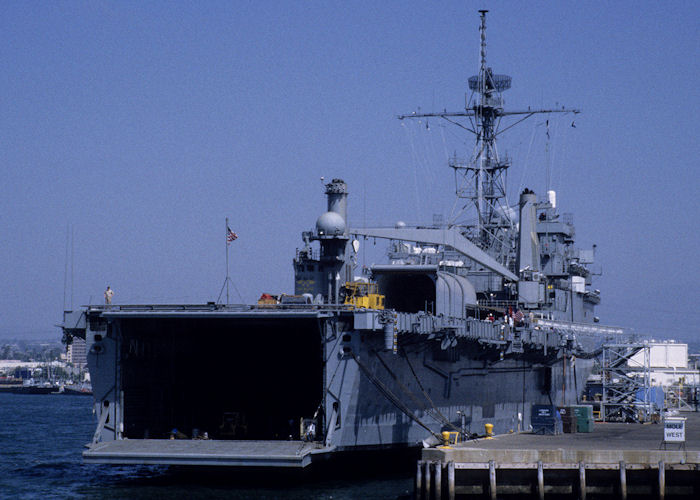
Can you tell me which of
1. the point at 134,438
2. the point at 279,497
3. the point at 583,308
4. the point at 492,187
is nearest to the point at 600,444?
the point at 279,497

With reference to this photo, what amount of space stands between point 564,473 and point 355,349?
7314 mm

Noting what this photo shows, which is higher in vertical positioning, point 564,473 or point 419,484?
point 564,473

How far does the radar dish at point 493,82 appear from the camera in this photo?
48.7 metres

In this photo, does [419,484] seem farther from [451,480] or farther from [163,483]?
[163,483]

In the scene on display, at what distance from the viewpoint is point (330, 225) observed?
113 ft

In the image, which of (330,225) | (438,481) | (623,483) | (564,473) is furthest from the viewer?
(330,225)

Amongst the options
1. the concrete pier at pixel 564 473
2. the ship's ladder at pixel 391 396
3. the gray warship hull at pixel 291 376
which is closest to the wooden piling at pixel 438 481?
the concrete pier at pixel 564 473

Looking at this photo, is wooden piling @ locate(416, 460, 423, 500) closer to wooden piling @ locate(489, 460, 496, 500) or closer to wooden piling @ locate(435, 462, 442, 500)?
wooden piling @ locate(435, 462, 442, 500)

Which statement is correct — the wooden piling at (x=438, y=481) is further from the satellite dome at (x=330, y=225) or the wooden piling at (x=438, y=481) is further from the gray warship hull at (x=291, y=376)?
the satellite dome at (x=330, y=225)

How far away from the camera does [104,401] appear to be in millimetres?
29812

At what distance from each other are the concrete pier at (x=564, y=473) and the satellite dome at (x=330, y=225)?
11.7 meters

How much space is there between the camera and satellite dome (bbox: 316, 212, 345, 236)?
114 ft

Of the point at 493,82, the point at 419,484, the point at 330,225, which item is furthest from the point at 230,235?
the point at 493,82

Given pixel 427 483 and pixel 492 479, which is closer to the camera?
pixel 492 479
